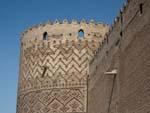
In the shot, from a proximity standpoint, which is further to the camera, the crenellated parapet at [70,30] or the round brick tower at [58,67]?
the crenellated parapet at [70,30]

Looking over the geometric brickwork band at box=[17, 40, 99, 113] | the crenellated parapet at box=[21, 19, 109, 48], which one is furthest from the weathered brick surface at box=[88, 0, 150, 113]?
the crenellated parapet at box=[21, 19, 109, 48]

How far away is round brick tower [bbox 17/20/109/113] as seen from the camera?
13.6 meters

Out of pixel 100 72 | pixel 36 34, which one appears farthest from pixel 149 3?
pixel 36 34

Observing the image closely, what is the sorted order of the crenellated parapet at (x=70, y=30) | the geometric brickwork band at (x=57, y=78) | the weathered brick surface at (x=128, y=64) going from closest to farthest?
the weathered brick surface at (x=128, y=64) < the geometric brickwork band at (x=57, y=78) < the crenellated parapet at (x=70, y=30)

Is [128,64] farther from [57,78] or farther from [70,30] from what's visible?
[70,30]

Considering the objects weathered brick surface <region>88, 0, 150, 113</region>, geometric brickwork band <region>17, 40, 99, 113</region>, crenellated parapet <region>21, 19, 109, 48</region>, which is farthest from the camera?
crenellated parapet <region>21, 19, 109, 48</region>

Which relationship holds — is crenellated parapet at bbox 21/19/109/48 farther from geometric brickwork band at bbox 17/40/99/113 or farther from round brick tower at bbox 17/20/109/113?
geometric brickwork band at bbox 17/40/99/113

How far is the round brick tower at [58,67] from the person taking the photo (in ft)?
44.6

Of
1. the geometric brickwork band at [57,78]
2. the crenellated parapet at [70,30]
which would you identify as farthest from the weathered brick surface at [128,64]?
the crenellated parapet at [70,30]

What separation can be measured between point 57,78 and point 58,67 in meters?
0.39

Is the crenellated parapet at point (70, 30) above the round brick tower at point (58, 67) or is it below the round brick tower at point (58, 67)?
above

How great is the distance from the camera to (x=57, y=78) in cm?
1390

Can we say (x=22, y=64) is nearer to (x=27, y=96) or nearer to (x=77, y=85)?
(x=27, y=96)

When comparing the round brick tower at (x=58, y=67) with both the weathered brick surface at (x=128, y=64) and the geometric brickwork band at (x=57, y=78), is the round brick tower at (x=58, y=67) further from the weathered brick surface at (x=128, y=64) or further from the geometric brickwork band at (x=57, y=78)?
the weathered brick surface at (x=128, y=64)
